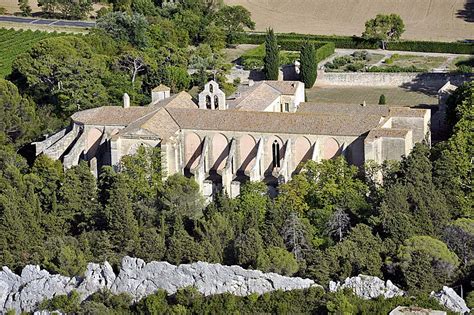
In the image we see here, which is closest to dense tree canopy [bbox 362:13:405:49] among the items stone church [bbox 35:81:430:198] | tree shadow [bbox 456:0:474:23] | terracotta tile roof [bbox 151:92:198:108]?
tree shadow [bbox 456:0:474:23]

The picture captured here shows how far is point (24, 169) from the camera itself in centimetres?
5181

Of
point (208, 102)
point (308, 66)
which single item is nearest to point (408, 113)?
point (208, 102)

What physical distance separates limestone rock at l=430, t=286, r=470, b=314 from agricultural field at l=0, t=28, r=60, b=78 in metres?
47.0

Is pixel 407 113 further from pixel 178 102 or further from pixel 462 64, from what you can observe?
pixel 462 64

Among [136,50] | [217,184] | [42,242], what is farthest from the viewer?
[136,50]

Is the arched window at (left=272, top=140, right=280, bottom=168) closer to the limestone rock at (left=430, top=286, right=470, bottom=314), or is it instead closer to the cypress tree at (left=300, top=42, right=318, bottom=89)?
the limestone rock at (left=430, top=286, right=470, bottom=314)

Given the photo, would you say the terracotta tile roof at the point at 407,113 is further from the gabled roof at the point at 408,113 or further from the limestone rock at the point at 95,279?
the limestone rock at the point at 95,279

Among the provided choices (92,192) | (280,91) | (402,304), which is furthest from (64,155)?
(402,304)

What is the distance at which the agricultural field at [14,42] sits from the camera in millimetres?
79956

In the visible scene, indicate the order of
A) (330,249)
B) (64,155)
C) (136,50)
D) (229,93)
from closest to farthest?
(330,249) < (64,155) < (229,93) < (136,50)

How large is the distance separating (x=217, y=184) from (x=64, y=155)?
29.8 ft

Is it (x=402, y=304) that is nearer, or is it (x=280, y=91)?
(x=402, y=304)

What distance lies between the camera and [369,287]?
3869cm

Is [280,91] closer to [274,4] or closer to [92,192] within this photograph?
[92,192]
